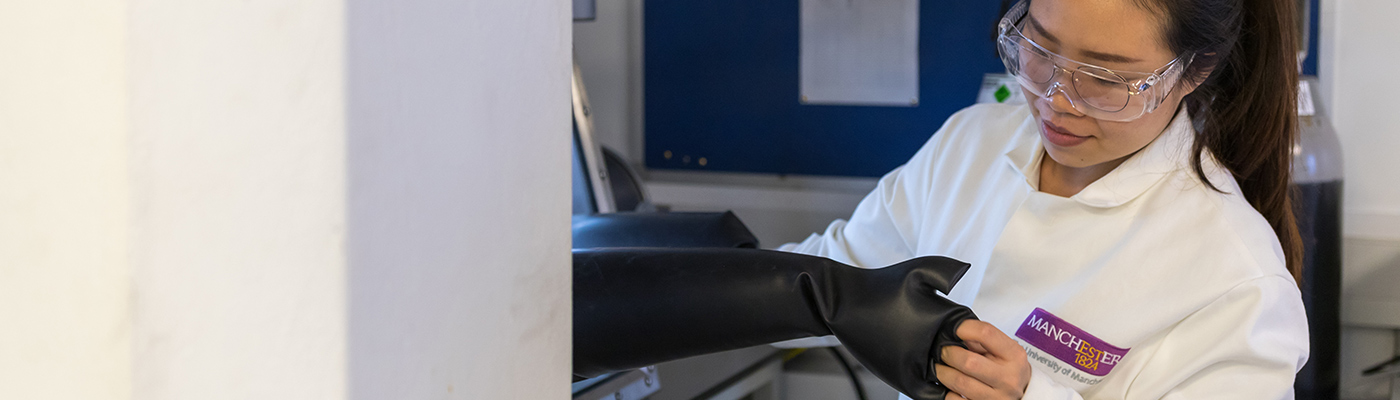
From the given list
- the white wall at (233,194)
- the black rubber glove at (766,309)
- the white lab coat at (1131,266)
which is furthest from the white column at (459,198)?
the white lab coat at (1131,266)

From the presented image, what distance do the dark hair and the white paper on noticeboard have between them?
1132 mm

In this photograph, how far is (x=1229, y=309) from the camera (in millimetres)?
872

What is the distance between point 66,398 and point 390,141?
17 cm

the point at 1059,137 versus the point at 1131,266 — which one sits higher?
the point at 1059,137

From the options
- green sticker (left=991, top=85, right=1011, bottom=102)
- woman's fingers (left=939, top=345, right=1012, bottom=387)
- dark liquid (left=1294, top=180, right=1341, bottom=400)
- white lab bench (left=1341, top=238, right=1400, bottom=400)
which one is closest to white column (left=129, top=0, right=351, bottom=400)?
woman's fingers (left=939, top=345, right=1012, bottom=387)

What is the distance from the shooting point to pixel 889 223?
4.09 feet

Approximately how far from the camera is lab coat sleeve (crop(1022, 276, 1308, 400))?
84 centimetres

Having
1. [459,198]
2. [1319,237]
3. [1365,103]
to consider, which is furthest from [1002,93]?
[459,198]

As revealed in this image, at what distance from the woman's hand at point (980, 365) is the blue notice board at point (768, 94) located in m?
1.41

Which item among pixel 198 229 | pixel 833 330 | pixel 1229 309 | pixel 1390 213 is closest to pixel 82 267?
pixel 198 229

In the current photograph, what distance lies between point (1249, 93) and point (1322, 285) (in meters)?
0.97

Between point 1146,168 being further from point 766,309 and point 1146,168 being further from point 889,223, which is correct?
point 766,309

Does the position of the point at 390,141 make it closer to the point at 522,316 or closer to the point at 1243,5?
the point at 522,316

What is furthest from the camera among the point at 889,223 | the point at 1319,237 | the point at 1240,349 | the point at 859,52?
the point at 859,52
